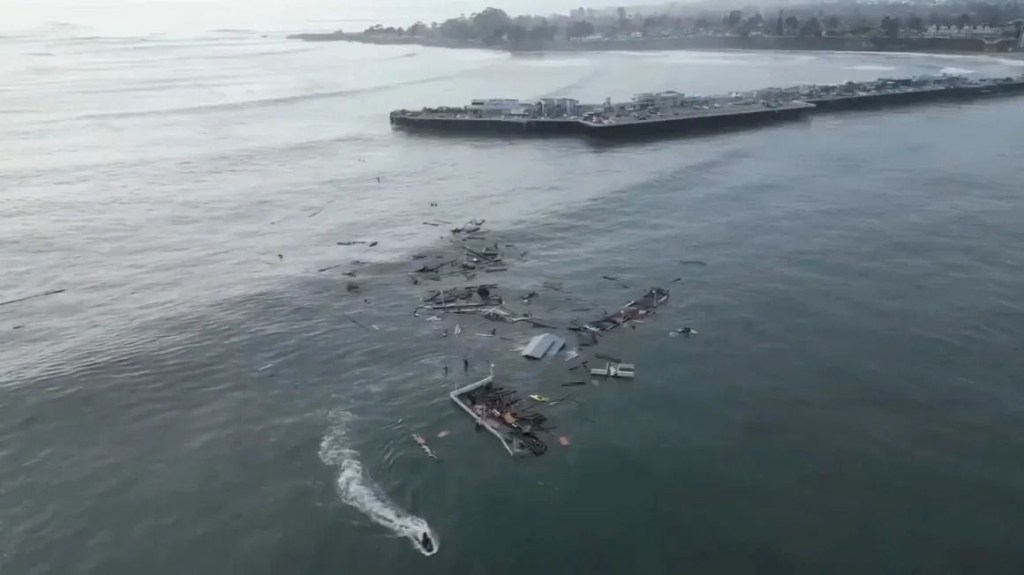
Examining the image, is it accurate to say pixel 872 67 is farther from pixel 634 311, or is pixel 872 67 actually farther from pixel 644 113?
pixel 634 311

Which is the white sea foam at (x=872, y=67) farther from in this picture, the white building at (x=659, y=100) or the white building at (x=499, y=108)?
the white building at (x=499, y=108)

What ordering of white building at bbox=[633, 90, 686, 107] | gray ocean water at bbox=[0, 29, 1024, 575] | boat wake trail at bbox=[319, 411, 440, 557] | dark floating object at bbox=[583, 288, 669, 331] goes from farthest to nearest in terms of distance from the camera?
white building at bbox=[633, 90, 686, 107] → dark floating object at bbox=[583, 288, 669, 331] → gray ocean water at bbox=[0, 29, 1024, 575] → boat wake trail at bbox=[319, 411, 440, 557]

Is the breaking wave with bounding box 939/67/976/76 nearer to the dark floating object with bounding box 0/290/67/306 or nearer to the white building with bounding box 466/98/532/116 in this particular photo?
the white building with bounding box 466/98/532/116

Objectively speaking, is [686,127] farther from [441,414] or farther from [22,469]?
[22,469]

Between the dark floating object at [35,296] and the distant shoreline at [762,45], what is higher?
the distant shoreline at [762,45]

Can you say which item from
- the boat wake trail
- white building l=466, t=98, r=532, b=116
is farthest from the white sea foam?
the boat wake trail

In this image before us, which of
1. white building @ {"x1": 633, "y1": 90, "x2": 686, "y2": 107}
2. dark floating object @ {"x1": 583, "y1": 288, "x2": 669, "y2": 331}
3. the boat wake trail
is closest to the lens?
the boat wake trail

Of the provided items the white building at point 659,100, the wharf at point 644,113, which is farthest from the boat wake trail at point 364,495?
the white building at point 659,100
